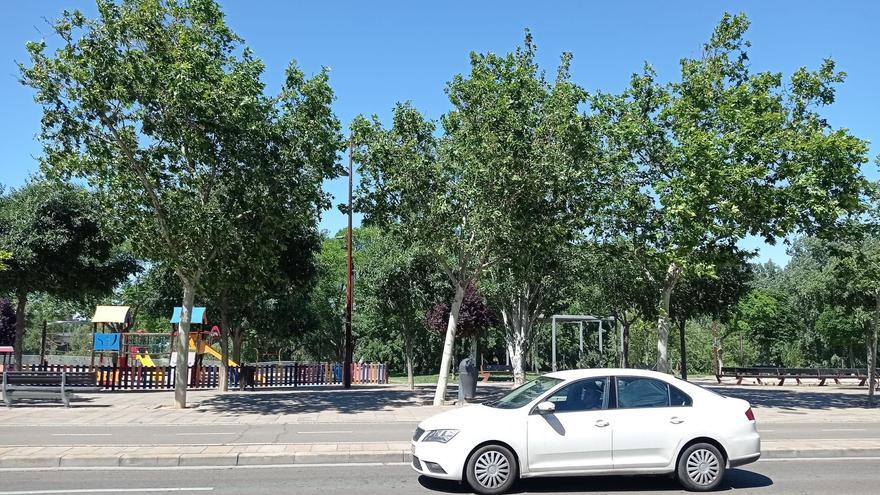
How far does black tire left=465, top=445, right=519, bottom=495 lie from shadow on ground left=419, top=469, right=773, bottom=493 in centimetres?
30

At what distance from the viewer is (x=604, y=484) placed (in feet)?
28.9

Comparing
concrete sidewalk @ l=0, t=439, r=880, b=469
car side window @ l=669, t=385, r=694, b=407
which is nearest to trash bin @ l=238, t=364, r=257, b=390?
concrete sidewalk @ l=0, t=439, r=880, b=469

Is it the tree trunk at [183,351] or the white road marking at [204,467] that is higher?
the tree trunk at [183,351]

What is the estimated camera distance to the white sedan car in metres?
8.11

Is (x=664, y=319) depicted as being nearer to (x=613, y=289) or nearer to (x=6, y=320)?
(x=613, y=289)

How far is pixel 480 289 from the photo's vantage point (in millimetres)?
32656

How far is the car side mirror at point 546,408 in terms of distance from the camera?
817cm

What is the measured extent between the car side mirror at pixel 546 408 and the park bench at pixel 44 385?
16707 mm

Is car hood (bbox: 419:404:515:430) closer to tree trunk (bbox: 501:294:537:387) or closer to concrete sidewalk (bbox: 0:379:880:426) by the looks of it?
concrete sidewalk (bbox: 0:379:880:426)

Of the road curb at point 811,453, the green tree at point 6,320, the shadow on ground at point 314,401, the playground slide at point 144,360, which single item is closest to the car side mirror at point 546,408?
the road curb at point 811,453

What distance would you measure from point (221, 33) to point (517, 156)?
29.4 ft

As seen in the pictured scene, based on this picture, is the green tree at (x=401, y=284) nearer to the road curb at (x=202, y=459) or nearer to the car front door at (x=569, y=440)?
the road curb at (x=202, y=459)

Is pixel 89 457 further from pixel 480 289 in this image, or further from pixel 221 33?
pixel 480 289

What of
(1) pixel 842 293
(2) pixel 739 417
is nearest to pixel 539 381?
(2) pixel 739 417
